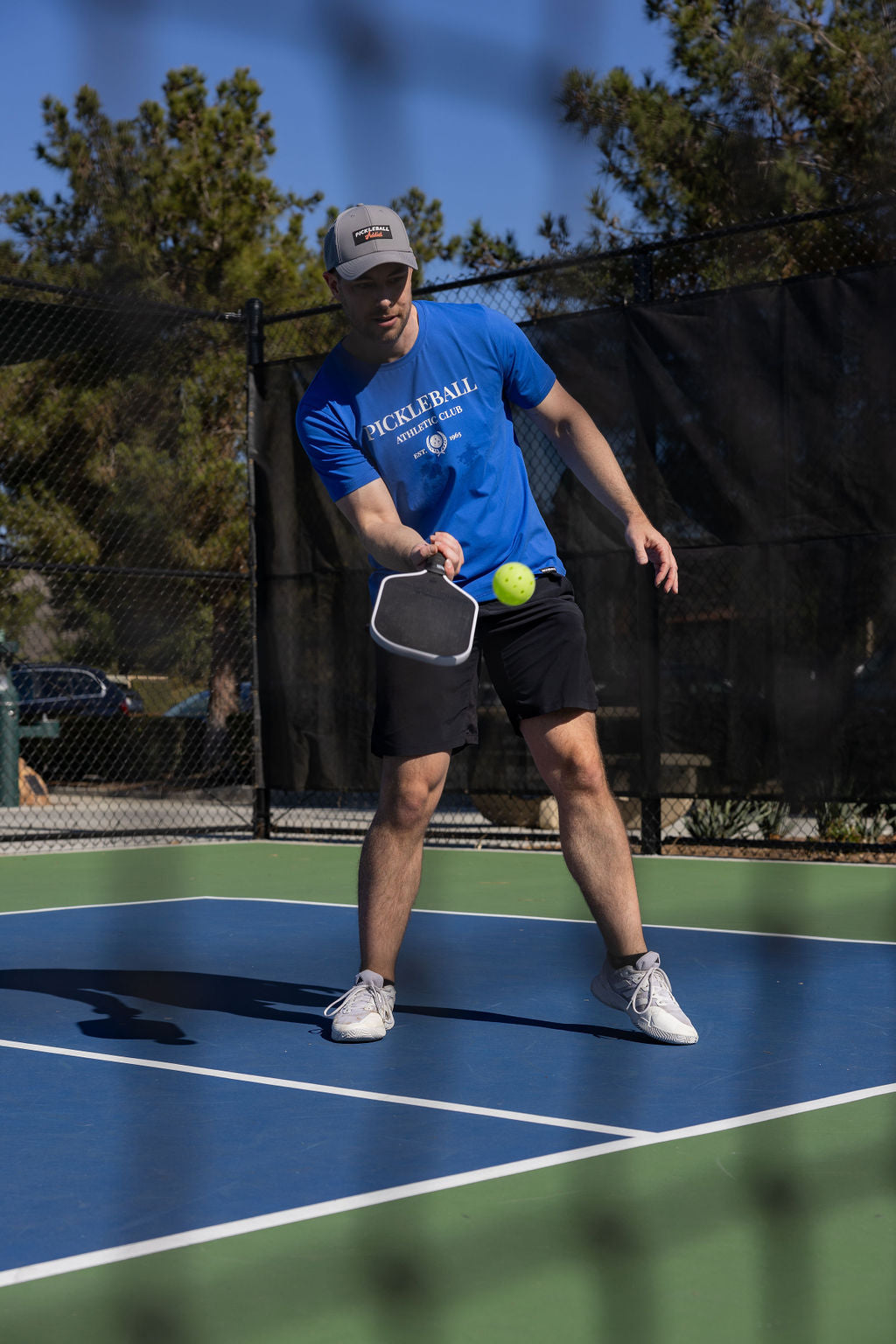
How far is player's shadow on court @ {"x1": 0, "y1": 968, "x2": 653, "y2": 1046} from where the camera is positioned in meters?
3.91

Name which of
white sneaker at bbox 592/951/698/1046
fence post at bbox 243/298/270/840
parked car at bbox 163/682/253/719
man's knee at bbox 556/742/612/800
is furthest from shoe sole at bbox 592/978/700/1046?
parked car at bbox 163/682/253/719

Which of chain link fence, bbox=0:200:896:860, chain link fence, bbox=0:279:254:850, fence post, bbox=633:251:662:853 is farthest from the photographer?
chain link fence, bbox=0:279:254:850

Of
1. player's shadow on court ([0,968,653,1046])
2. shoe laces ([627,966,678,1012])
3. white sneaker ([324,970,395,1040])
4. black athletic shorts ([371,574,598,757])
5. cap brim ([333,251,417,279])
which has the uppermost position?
cap brim ([333,251,417,279])

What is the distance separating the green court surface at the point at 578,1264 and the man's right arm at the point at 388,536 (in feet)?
4.18

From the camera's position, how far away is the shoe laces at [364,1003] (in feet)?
12.3

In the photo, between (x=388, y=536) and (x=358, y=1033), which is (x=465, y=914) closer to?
(x=358, y=1033)

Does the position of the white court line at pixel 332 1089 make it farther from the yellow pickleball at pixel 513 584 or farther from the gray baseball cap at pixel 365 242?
the gray baseball cap at pixel 365 242

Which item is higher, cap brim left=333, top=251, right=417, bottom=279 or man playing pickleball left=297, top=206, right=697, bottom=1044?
cap brim left=333, top=251, right=417, bottom=279

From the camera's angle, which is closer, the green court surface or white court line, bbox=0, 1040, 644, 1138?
the green court surface

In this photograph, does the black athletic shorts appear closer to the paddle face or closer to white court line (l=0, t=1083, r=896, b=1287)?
the paddle face

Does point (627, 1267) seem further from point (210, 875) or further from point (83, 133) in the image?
point (210, 875)

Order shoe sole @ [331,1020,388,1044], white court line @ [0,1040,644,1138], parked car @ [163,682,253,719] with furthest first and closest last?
parked car @ [163,682,253,719]
shoe sole @ [331,1020,388,1044]
white court line @ [0,1040,644,1138]

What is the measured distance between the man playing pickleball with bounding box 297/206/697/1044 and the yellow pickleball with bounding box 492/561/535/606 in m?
0.12

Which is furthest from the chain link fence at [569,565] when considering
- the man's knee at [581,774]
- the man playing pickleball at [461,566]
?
the man's knee at [581,774]
